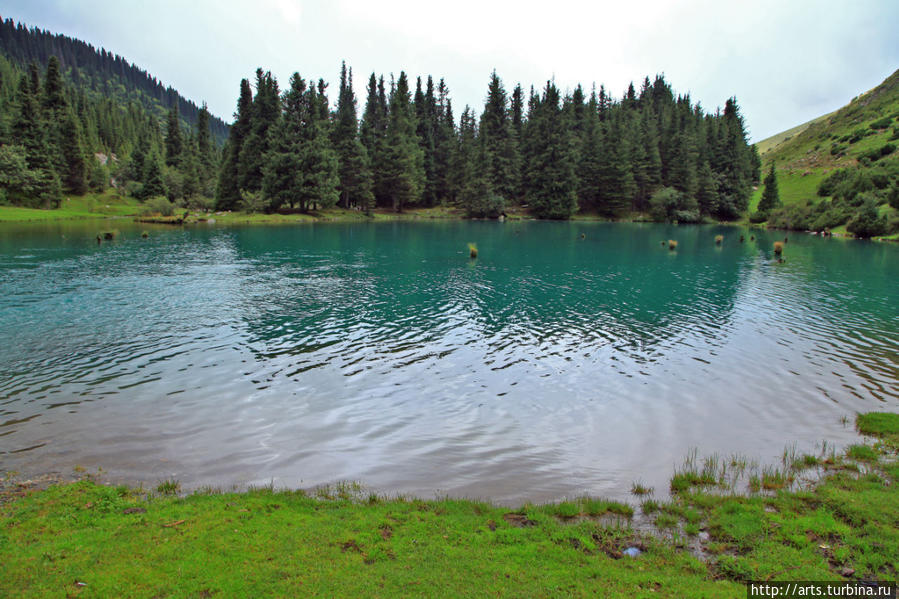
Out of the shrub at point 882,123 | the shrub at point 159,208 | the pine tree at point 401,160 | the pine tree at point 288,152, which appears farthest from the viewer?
the shrub at point 882,123

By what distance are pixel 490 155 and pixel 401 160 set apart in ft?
62.0

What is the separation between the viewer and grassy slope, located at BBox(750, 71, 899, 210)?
95.6 metres

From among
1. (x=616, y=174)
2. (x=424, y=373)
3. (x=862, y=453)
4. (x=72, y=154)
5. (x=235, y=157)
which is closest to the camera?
(x=862, y=453)

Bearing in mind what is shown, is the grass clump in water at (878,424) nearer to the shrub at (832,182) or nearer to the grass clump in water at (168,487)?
the grass clump in water at (168,487)

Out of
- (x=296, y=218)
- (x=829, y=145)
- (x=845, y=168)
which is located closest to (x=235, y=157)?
(x=296, y=218)

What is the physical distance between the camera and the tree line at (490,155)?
266 ft

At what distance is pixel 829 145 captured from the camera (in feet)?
370

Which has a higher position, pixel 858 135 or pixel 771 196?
pixel 858 135

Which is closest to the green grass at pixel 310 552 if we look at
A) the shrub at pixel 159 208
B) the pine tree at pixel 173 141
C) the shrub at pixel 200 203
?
the shrub at pixel 159 208

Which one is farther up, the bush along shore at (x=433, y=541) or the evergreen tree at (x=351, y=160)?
the evergreen tree at (x=351, y=160)

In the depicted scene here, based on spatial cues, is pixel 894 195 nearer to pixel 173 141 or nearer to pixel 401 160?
pixel 401 160

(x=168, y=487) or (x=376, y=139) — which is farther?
(x=376, y=139)

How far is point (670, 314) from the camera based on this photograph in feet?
75.2

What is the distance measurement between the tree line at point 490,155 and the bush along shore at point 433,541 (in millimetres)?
74703
